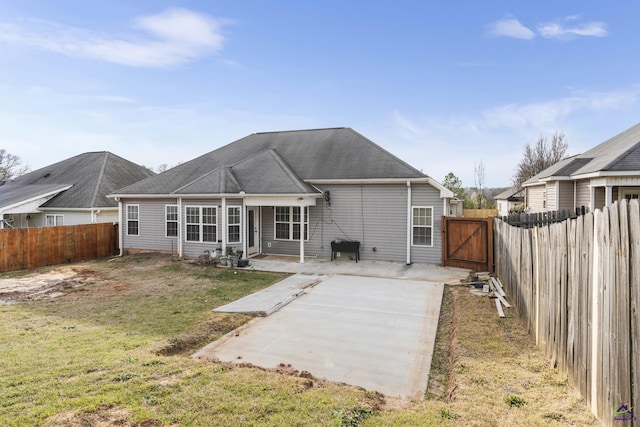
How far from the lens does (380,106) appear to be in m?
21.8

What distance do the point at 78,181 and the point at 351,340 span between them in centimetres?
2222

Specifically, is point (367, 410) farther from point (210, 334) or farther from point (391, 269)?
point (391, 269)

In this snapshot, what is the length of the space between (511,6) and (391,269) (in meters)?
11.8

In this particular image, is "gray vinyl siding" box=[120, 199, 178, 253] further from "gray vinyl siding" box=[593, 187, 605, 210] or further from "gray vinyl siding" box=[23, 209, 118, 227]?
"gray vinyl siding" box=[593, 187, 605, 210]

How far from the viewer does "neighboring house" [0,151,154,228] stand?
19.5 meters

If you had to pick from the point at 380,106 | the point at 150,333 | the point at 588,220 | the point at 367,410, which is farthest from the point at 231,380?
the point at 380,106

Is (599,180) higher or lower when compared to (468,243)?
higher

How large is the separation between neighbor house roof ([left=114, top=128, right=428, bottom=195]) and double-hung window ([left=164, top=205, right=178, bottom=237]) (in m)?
0.80

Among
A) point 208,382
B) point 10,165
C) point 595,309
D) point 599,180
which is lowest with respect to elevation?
point 208,382

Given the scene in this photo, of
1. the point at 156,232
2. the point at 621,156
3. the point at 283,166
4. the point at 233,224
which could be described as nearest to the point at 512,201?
the point at 621,156

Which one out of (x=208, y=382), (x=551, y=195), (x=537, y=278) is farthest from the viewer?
(x=551, y=195)

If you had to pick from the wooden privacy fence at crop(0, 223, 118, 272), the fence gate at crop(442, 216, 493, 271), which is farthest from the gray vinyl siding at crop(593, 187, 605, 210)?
the wooden privacy fence at crop(0, 223, 118, 272)

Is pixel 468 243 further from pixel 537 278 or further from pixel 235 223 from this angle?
pixel 235 223

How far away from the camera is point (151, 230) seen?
56.1ft
